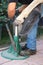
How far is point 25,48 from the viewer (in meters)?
4.67

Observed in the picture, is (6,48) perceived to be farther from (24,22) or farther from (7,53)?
(24,22)

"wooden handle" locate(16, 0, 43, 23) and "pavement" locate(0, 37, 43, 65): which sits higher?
"wooden handle" locate(16, 0, 43, 23)

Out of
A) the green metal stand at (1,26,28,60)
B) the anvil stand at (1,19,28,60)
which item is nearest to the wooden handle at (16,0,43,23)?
the anvil stand at (1,19,28,60)

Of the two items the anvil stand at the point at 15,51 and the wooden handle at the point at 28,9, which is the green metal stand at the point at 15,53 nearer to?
the anvil stand at the point at 15,51

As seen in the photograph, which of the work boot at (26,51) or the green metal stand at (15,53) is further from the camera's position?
the work boot at (26,51)

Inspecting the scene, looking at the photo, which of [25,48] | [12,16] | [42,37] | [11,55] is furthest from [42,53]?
[42,37]

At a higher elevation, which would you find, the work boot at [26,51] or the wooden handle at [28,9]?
the wooden handle at [28,9]

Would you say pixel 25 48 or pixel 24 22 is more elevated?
pixel 24 22

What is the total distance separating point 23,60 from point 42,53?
0.67m

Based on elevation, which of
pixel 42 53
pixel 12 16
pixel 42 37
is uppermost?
pixel 12 16

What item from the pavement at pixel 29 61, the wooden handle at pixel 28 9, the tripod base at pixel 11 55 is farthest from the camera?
the tripod base at pixel 11 55

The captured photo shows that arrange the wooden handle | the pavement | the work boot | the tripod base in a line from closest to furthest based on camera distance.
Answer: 1. the wooden handle
2. the pavement
3. the tripod base
4. the work boot

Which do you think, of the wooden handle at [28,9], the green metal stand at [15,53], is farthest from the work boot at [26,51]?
the wooden handle at [28,9]

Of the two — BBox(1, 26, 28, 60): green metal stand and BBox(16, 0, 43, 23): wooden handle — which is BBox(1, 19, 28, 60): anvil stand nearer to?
BBox(1, 26, 28, 60): green metal stand
